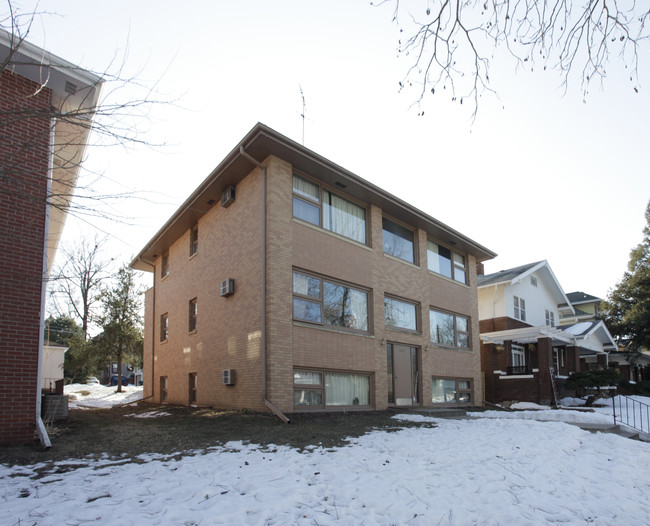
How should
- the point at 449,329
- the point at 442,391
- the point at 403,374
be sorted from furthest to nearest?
the point at 449,329 → the point at 442,391 → the point at 403,374

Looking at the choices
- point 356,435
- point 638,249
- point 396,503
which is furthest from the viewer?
point 638,249

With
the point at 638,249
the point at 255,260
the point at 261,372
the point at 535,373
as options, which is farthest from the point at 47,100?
the point at 638,249

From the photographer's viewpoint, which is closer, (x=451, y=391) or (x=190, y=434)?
(x=190, y=434)

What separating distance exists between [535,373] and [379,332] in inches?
423

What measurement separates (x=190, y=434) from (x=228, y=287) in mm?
4944

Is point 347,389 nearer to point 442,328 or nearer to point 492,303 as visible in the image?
point 442,328

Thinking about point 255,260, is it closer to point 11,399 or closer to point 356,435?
point 356,435

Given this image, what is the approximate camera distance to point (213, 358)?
13.7m

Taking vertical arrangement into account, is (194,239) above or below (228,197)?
below

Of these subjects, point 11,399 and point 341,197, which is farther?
point 341,197

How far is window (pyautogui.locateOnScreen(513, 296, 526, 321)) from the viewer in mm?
25156

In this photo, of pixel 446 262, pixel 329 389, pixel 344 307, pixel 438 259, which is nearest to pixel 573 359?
pixel 446 262

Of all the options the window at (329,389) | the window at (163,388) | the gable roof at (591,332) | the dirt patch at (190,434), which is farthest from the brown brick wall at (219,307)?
the gable roof at (591,332)

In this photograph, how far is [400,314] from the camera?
1521cm
